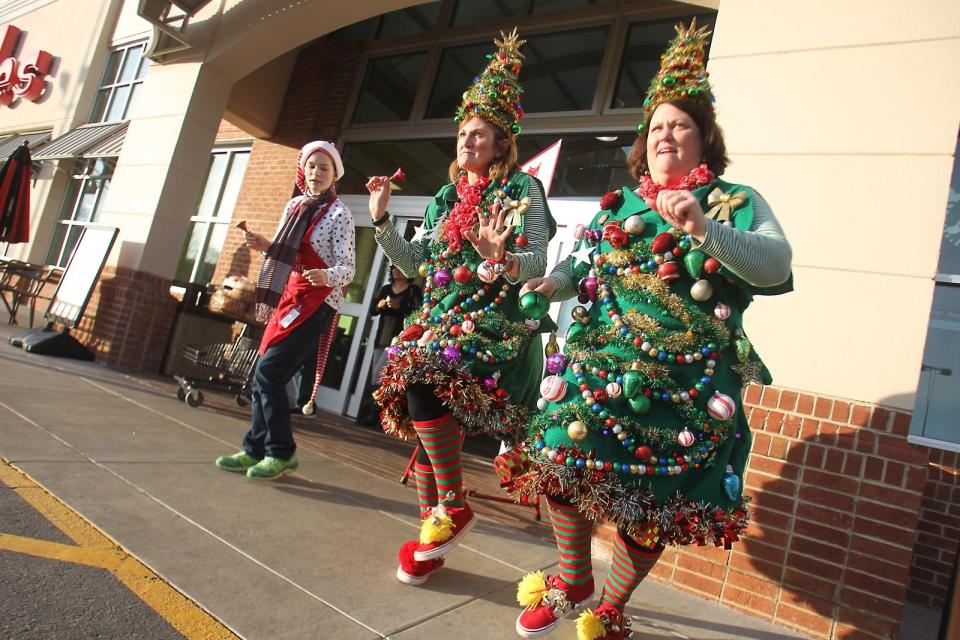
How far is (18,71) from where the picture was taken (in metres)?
12.4

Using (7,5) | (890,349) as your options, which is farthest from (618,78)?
(7,5)

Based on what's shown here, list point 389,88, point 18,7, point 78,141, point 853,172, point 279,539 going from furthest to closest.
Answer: point 18,7
point 78,141
point 389,88
point 853,172
point 279,539

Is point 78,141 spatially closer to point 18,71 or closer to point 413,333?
point 18,71

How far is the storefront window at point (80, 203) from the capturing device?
10.4 meters

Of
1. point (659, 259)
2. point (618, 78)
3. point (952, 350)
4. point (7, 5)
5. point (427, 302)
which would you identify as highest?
point (7, 5)

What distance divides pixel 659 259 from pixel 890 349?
150cm

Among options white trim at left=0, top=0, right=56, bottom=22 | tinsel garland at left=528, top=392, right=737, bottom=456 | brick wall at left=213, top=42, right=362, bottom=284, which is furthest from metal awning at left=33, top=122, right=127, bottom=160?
tinsel garland at left=528, top=392, right=737, bottom=456

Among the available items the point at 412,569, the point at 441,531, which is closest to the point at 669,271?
the point at 441,531

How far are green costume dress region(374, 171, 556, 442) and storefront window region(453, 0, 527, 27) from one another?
5044 millimetres

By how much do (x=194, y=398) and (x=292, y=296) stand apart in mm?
2334

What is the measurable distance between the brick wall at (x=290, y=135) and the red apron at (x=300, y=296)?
4.68m

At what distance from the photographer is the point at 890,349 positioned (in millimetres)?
2453

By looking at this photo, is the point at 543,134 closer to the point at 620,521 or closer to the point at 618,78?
the point at 618,78

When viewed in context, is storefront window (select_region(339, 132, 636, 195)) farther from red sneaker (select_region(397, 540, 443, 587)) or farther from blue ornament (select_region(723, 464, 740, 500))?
red sneaker (select_region(397, 540, 443, 587))
